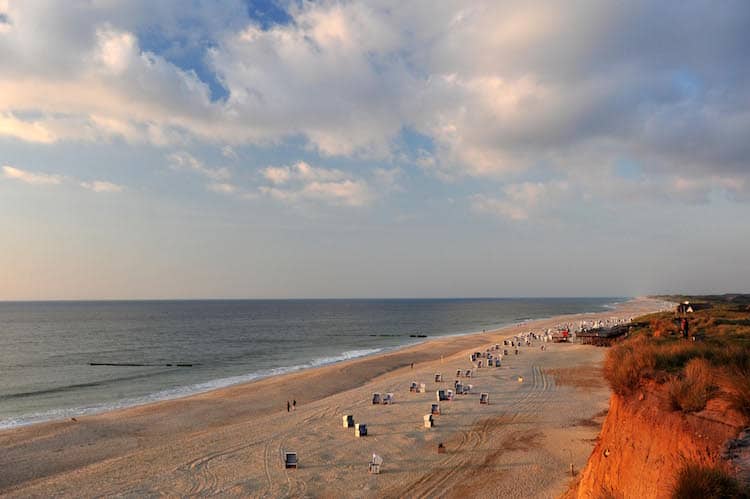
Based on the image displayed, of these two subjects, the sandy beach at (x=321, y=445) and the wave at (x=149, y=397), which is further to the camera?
the wave at (x=149, y=397)

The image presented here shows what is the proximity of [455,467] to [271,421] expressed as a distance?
10090 millimetres

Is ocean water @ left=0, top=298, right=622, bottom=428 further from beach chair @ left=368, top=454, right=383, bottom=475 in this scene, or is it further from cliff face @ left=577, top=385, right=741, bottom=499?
cliff face @ left=577, top=385, right=741, bottom=499

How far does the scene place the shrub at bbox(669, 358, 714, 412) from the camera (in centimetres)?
775

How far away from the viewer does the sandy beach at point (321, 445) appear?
1378 centimetres

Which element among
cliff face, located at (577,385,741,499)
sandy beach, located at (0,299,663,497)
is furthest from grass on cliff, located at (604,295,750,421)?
sandy beach, located at (0,299,663,497)

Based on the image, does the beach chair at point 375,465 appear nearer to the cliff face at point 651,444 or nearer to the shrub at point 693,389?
the cliff face at point 651,444

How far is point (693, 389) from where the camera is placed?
7.92 metres

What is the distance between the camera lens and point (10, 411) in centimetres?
2631

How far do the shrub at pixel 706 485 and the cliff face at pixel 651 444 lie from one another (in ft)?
1.51

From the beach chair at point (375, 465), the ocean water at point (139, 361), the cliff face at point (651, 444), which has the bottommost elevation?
the ocean water at point (139, 361)

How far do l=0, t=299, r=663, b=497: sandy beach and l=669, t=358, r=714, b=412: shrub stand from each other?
605 centimetres

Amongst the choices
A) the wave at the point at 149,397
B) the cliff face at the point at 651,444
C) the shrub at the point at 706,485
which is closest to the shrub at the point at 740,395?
the cliff face at the point at 651,444

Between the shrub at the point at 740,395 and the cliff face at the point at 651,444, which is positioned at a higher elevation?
the shrub at the point at 740,395

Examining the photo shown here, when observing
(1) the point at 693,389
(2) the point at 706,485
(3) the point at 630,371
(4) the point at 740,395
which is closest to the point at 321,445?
(3) the point at 630,371
